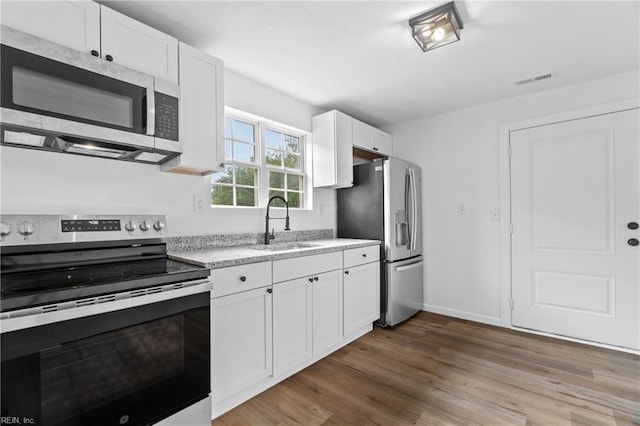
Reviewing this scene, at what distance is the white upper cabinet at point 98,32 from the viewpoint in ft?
4.46

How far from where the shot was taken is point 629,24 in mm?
1946

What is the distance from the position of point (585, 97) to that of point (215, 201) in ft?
11.5

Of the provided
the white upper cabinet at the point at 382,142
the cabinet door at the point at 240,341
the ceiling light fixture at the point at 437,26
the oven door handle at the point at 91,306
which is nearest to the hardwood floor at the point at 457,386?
the cabinet door at the point at 240,341

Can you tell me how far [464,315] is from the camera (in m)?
3.43

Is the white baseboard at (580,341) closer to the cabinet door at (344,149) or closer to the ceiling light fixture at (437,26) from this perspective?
the cabinet door at (344,149)

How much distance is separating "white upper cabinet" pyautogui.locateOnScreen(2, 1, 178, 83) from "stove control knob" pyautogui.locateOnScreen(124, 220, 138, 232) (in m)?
0.88

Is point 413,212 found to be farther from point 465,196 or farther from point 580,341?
point 580,341

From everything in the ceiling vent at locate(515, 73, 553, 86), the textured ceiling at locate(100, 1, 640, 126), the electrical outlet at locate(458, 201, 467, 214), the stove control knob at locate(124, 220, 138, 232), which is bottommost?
the stove control knob at locate(124, 220, 138, 232)

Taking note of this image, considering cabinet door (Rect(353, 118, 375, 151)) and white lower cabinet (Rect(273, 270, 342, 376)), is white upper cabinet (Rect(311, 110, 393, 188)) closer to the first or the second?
cabinet door (Rect(353, 118, 375, 151))

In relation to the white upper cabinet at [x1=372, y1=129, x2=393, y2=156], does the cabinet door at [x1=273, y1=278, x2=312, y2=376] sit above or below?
below

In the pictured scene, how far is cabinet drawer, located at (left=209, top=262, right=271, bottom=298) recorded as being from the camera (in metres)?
1.70

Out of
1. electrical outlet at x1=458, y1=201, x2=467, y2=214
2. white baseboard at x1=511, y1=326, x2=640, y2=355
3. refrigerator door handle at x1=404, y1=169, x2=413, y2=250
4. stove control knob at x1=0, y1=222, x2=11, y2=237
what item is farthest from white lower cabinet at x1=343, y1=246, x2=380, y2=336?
stove control knob at x1=0, y1=222, x2=11, y2=237

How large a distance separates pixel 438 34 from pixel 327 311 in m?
2.13

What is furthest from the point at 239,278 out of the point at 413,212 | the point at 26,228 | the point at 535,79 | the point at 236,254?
the point at 535,79
